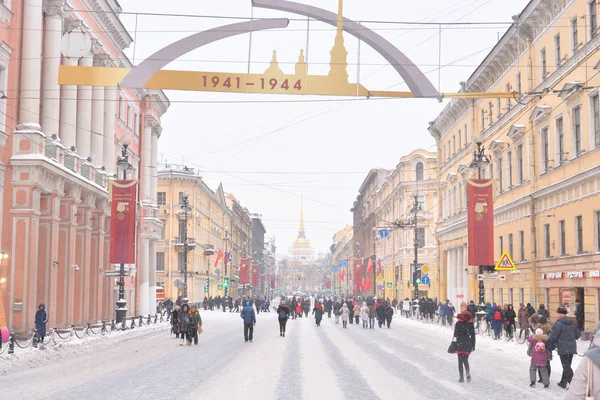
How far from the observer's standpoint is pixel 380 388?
14414mm

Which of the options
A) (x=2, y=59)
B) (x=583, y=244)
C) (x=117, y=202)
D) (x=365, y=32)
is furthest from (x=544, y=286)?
(x=2, y=59)

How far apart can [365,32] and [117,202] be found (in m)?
20.2

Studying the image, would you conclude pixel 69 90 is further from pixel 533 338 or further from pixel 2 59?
pixel 533 338

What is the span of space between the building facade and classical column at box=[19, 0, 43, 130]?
4 cm

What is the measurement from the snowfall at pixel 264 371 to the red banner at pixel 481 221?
5164 mm

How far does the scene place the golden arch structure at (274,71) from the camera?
54.5ft

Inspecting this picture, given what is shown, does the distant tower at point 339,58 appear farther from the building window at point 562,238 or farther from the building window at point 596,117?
the building window at point 562,238

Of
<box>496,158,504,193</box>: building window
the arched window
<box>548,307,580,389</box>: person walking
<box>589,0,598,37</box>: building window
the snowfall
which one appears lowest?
the snowfall

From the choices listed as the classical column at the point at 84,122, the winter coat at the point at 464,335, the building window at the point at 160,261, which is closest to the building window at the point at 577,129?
the winter coat at the point at 464,335

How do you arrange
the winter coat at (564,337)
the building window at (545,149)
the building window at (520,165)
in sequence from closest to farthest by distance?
the winter coat at (564,337) → the building window at (545,149) → the building window at (520,165)

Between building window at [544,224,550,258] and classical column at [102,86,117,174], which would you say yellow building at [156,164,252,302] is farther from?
building window at [544,224,550,258]

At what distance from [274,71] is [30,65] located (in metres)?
15.7

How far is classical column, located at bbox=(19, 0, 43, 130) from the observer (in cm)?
2888

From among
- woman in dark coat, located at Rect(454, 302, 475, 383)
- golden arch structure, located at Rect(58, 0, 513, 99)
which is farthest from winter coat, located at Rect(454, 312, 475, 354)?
golden arch structure, located at Rect(58, 0, 513, 99)
